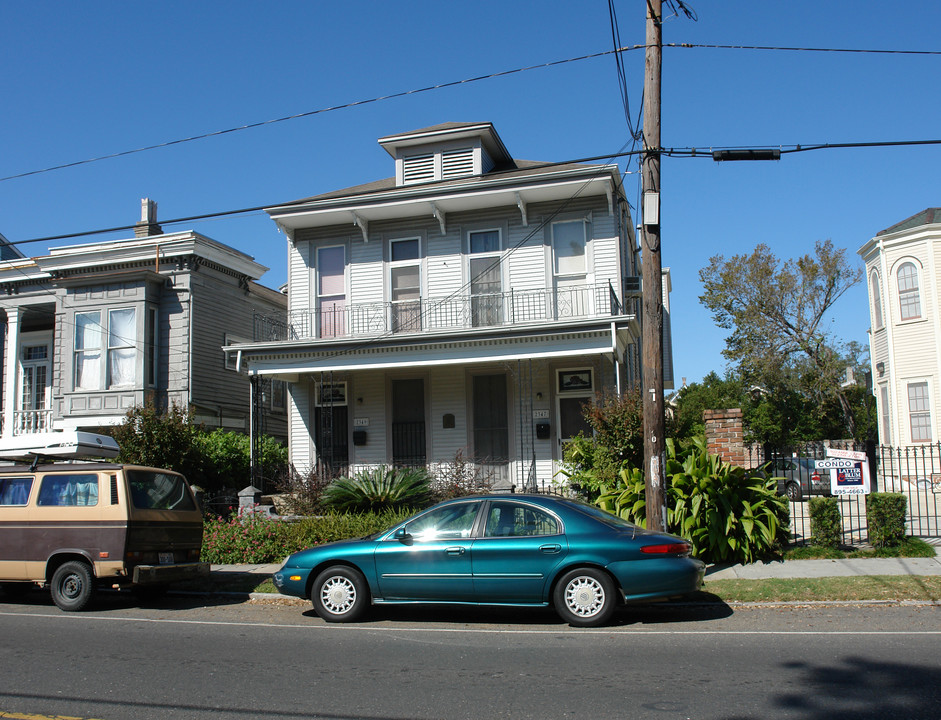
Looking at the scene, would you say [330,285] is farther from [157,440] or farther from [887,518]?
[887,518]

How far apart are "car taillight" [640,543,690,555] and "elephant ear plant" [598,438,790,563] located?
2491mm

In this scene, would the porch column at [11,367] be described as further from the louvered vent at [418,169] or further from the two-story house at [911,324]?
the two-story house at [911,324]

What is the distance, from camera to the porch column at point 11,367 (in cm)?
2367

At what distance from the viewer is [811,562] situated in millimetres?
11508

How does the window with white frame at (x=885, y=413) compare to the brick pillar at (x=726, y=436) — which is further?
the window with white frame at (x=885, y=413)

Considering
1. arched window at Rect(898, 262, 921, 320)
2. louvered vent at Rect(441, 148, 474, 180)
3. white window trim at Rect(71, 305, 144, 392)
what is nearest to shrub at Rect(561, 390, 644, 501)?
louvered vent at Rect(441, 148, 474, 180)

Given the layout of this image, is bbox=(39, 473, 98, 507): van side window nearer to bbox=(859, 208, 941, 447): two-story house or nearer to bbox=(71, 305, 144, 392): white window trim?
bbox=(71, 305, 144, 392): white window trim

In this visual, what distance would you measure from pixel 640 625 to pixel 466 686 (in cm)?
299

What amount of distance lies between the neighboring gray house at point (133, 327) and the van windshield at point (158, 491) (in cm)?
962

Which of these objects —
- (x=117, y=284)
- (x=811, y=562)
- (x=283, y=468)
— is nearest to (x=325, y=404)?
(x=283, y=468)

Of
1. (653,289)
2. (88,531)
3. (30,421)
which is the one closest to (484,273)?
(653,289)

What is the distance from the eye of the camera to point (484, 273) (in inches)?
760

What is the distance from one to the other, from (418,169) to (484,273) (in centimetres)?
348

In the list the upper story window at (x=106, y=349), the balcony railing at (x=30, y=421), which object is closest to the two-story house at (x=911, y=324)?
the upper story window at (x=106, y=349)
